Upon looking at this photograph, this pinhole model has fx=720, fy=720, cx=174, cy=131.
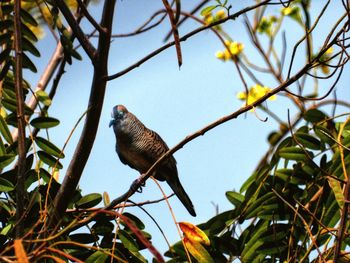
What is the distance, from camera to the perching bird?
5.74m

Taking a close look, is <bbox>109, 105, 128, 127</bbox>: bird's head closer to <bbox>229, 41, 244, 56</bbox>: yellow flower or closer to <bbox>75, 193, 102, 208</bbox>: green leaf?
<bbox>229, 41, 244, 56</bbox>: yellow flower

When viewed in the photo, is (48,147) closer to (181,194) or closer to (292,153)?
(292,153)

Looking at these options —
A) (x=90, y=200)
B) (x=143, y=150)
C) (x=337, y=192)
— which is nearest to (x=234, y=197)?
(x=90, y=200)

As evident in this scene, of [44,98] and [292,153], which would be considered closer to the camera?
[292,153]

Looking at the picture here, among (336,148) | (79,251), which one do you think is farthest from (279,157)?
(79,251)

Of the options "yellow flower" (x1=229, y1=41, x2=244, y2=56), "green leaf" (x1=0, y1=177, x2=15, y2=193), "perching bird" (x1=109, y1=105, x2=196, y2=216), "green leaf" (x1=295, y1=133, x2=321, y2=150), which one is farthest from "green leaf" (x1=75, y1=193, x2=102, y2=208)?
"perching bird" (x1=109, y1=105, x2=196, y2=216)

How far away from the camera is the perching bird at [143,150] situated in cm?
574

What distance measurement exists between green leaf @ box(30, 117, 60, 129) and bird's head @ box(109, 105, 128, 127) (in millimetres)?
3244

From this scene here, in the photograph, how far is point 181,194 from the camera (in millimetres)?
5676

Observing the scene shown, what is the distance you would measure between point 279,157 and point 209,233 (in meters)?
0.44

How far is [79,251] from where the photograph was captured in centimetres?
304

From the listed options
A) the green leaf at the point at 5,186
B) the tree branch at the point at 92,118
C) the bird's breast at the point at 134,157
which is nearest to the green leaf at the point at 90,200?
the tree branch at the point at 92,118

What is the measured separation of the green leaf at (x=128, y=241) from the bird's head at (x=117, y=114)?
142 inches

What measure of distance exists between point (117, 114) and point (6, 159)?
12.0ft
